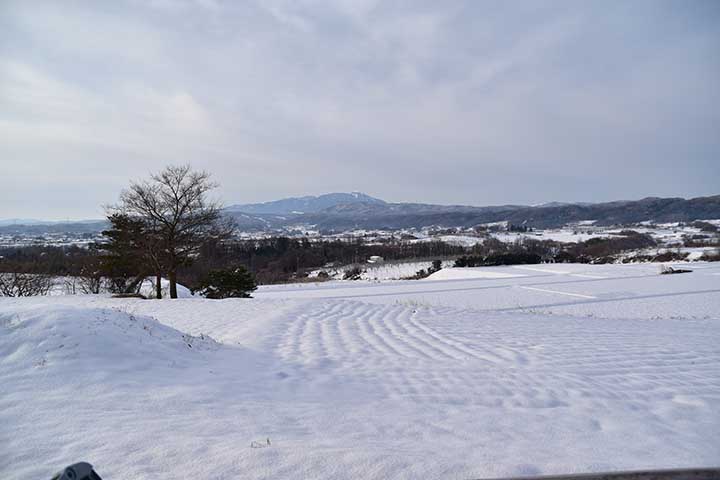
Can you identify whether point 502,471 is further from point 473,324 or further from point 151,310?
point 151,310

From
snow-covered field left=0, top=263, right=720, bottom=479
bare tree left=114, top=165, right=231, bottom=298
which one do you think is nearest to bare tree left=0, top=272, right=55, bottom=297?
bare tree left=114, top=165, right=231, bottom=298

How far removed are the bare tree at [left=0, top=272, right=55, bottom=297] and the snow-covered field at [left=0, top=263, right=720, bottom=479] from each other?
70.2 feet

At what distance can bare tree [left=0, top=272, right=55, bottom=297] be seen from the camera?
2181 cm

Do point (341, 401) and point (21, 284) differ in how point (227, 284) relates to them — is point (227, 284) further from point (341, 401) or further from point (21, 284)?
point (341, 401)

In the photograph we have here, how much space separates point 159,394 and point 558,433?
12.1 feet

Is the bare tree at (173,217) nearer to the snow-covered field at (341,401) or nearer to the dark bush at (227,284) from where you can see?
the dark bush at (227,284)

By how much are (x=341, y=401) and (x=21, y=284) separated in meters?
27.2

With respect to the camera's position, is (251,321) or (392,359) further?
(251,321)

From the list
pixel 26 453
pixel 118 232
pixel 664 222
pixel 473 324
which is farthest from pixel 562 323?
pixel 664 222

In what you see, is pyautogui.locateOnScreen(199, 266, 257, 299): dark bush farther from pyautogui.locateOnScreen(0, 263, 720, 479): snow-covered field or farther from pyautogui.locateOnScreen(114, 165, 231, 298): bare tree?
pyautogui.locateOnScreen(0, 263, 720, 479): snow-covered field

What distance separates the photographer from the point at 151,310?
453 inches

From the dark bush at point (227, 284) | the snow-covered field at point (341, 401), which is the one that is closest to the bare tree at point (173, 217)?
the dark bush at point (227, 284)

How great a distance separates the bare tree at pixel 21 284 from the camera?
21812 mm

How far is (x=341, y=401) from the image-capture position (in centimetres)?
394
